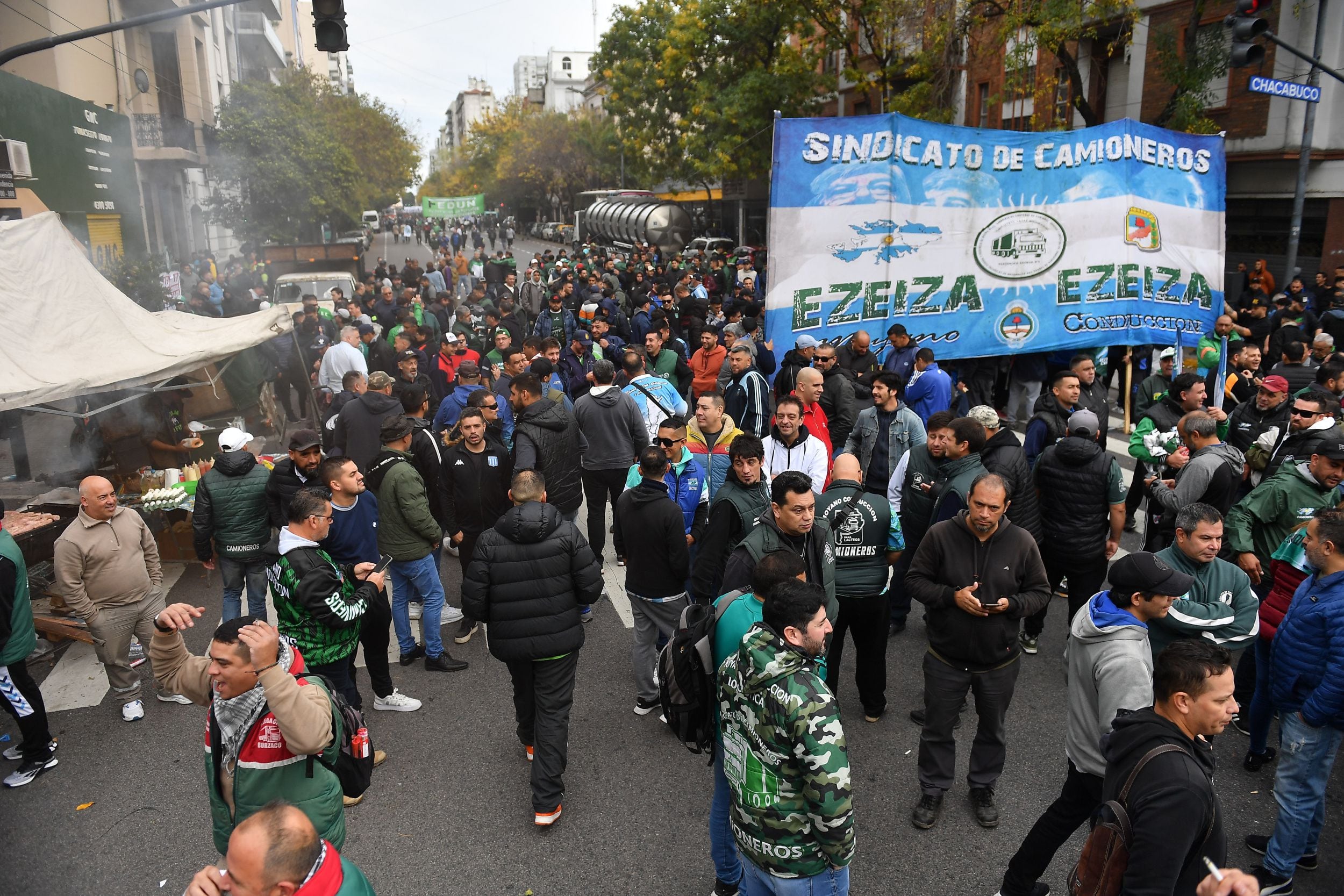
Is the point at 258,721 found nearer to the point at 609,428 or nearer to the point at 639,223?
the point at 609,428

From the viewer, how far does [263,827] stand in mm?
2195

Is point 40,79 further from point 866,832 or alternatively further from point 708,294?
point 866,832

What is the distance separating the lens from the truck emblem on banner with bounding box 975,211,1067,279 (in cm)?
1009

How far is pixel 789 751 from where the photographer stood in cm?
285

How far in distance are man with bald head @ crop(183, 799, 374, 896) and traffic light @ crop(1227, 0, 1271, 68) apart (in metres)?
12.6

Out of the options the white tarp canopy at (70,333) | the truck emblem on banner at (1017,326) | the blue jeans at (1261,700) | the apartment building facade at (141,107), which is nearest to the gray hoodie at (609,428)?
the white tarp canopy at (70,333)

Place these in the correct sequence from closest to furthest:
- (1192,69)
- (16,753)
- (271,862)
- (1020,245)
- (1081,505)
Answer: (271,862)
(16,753)
(1081,505)
(1020,245)
(1192,69)

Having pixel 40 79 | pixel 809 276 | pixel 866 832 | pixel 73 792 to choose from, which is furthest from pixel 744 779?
pixel 40 79

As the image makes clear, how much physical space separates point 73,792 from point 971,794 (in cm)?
492

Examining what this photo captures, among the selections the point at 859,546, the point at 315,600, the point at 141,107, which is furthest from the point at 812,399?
the point at 141,107

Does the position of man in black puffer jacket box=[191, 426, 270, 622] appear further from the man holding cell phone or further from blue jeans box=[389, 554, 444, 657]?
the man holding cell phone

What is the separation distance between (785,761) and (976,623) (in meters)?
1.69

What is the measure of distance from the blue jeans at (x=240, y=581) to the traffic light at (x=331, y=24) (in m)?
6.08

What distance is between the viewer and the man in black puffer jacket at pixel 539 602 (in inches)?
172
